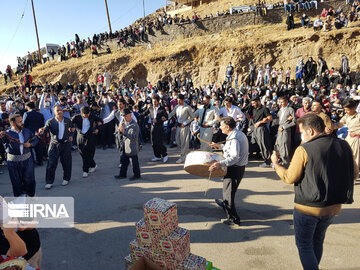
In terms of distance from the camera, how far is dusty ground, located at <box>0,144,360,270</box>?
371cm

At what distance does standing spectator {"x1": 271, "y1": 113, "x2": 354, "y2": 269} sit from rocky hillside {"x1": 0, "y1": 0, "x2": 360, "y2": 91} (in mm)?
24890

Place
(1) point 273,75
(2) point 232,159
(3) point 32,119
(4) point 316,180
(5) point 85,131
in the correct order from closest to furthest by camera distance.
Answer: (4) point 316,180 → (2) point 232,159 → (5) point 85,131 → (3) point 32,119 → (1) point 273,75

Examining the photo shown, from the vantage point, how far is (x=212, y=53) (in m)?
29.1

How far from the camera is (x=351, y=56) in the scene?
2327cm

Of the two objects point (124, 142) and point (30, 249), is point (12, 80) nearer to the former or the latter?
point (124, 142)

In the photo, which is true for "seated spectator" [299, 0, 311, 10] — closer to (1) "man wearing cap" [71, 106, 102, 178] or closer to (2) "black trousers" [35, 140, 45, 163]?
(1) "man wearing cap" [71, 106, 102, 178]

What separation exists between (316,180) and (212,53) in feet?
92.6

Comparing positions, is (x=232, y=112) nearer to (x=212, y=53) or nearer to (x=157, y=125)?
(x=157, y=125)

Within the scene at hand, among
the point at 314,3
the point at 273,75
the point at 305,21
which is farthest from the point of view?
the point at 314,3

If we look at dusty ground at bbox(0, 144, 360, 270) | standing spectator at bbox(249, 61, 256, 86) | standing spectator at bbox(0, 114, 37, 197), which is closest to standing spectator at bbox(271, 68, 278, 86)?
standing spectator at bbox(249, 61, 256, 86)

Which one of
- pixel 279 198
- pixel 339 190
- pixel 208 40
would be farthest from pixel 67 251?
pixel 208 40

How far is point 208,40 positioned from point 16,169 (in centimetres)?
2765

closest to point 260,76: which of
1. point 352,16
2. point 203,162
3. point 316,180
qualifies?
point 352,16

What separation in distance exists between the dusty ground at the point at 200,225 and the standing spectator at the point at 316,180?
3.14 ft
